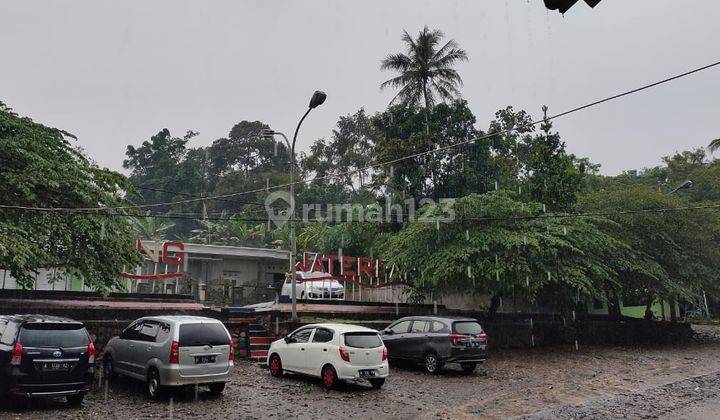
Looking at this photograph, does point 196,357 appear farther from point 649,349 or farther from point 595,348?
point 649,349

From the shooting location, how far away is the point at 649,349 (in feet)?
80.8

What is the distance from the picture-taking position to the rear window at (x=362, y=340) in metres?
12.3

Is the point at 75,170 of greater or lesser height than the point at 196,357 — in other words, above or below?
above

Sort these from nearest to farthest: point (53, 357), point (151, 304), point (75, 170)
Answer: point (53, 357), point (75, 170), point (151, 304)

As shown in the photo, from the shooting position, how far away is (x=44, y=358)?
916 centimetres

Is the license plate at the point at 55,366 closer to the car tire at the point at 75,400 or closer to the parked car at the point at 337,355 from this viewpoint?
the car tire at the point at 75,400

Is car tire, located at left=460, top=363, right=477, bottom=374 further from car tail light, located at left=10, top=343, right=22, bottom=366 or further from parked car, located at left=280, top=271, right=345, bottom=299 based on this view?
parked car, located at left=280, top=271, right=345, bottom=299

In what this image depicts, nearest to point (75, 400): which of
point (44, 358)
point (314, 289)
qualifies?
point (44, 358)

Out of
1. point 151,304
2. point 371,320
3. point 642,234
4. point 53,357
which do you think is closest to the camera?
point 53,357

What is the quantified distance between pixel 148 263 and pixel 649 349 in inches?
1196

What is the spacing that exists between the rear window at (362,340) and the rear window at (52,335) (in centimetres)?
559

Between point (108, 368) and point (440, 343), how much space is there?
8.90m

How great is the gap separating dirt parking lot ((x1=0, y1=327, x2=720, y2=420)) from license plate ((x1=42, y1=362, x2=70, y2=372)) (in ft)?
2.58

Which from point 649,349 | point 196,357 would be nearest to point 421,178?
point 649,349
